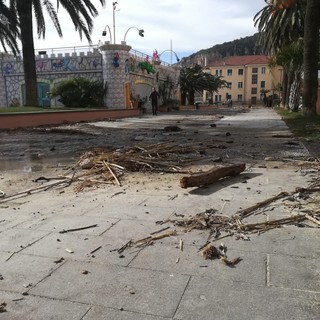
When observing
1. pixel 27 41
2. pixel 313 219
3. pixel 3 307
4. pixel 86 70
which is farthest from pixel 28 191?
pixel 86 70

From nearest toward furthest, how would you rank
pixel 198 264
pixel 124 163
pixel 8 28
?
pixel 198 264 < pixel 124 163 < pixel 8 28

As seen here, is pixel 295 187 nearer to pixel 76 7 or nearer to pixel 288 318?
pixel 288 318

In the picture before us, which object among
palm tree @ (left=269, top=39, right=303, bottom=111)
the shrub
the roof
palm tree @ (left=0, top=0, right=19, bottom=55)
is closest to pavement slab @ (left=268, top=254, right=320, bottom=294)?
palm tree @ (left=0, top=0, right=19, bottom=55)

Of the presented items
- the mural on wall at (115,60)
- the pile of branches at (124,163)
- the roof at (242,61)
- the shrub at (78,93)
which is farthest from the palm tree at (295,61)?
the roof at (242,61)

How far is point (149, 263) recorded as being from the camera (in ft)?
10.0

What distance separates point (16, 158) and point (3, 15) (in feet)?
43.3

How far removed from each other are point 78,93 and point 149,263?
90.1 feet

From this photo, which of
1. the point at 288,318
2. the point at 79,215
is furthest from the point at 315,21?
the point at 288,318

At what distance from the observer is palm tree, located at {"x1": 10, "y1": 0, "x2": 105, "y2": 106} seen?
823 inches

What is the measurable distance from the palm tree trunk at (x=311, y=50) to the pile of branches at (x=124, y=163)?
12800 mm

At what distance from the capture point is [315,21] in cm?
1834

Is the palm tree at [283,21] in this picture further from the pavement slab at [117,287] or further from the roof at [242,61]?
the roof at [242,61]

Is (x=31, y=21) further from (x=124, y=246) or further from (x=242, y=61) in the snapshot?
(x=242, y=61)

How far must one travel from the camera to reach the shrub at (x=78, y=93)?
Answer: 29.2m
